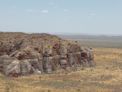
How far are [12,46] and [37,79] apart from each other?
16392 mm

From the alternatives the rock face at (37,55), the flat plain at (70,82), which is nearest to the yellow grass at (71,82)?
the flat plain at (70,82)

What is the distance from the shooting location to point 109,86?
147 feet

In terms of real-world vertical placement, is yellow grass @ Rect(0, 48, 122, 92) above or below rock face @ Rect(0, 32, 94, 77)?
below

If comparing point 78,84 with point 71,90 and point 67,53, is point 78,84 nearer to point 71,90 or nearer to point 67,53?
point 71,90

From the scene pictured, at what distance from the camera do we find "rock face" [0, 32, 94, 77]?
52875 mm

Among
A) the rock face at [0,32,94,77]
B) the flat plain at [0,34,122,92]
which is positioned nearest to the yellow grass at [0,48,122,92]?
the flat plain at [0,34,122,92]

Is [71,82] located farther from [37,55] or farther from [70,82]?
[37,55]

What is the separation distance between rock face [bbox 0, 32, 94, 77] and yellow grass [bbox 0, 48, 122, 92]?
268 cm

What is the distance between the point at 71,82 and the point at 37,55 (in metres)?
12.4

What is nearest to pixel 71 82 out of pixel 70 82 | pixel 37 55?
pixel 70 82

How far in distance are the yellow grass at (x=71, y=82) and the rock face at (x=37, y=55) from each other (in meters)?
2.68

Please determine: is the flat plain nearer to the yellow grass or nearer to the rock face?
the yellow grass

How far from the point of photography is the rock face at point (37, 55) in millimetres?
52875

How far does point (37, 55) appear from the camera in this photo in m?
57.6
